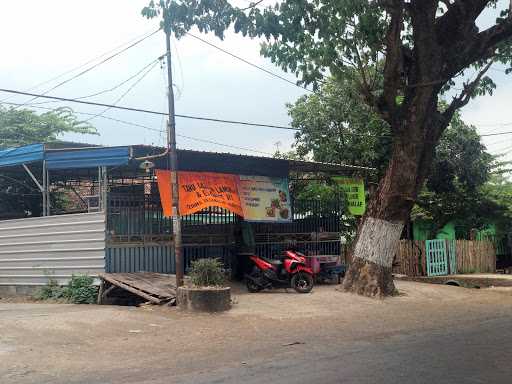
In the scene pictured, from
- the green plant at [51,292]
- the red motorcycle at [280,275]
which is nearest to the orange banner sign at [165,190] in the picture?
the red motorcycle at [280,275]

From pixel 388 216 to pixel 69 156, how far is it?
7812 mm

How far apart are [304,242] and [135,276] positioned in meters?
6.42

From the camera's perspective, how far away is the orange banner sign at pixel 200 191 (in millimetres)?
13789

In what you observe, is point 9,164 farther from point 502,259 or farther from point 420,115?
point 502,259

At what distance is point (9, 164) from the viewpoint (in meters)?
15.2

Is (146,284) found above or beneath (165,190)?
beneath

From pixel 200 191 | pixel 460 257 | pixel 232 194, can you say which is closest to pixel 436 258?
pixel 460 257

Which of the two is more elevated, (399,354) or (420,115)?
(420,115)

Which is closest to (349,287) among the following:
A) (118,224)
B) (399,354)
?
(118,224)

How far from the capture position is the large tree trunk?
1408cm

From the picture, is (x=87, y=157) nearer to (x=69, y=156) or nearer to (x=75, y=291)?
(x=69, y=156)

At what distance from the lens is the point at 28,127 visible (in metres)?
24.9

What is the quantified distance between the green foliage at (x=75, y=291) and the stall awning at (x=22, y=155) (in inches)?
123

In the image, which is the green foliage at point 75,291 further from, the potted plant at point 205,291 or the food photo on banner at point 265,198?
the food photo on banner at point 265,198
